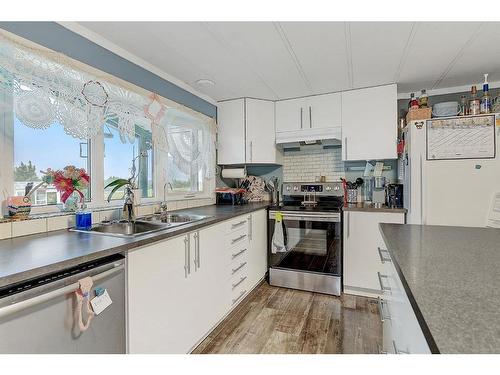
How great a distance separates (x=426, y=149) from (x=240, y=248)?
1823 millimetres

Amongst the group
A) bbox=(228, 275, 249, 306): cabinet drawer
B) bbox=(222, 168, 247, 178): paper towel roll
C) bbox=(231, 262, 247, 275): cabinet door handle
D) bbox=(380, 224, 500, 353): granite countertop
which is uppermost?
bbox=(222, 168, 247, 178): paper towel roll

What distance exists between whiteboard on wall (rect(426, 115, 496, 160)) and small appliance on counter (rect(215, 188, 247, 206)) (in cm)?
192

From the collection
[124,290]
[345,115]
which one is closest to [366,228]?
[345,115]

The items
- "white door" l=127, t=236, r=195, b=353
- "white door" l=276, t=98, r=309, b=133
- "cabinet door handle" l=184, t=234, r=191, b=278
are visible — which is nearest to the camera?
"white door" l=127, t=236, r=195, b=353

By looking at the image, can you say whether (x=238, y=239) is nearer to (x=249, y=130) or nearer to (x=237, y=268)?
(x=237, y=268)

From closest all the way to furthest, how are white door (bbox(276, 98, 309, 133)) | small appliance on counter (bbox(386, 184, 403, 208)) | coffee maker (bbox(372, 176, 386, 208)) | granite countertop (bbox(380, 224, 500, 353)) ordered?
1. granite countertop (bbox(380, 224, 500, 353))
2. small appliance on counter (bbox(386, 184, 403, 208))
3. coffee maker (bbox(372, 176, 386, 208))
4. white door (bbox(276, 98, 309, 133))

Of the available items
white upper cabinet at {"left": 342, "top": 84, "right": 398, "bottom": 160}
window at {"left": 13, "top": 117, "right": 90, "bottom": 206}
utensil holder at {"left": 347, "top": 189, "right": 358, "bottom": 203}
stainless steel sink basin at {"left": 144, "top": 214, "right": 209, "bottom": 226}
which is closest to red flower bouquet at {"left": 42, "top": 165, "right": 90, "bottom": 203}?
window at {"left": 13, "top": 117, "right": 90, "bottom": 206}

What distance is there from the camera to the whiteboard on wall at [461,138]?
1.98 m

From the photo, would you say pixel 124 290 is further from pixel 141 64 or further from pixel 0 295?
pixel 141 64

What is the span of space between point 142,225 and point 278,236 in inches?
56.7

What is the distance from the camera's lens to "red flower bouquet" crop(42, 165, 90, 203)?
148cm

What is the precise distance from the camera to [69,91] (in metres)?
1.48

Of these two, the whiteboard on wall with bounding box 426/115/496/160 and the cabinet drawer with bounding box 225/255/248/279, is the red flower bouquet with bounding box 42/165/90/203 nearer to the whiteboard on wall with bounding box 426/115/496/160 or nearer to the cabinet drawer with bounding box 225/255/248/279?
the cabinet drawer with bounding box 225/255/248/279

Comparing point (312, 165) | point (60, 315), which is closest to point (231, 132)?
point (312, 165)
